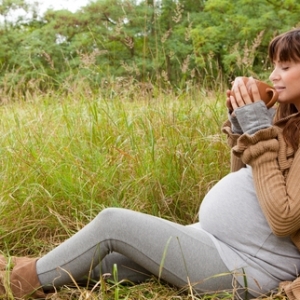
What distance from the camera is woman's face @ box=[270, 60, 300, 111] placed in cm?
189

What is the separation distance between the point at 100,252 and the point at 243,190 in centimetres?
55

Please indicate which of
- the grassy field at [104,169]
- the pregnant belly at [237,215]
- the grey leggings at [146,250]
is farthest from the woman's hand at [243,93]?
the grassy field at [104,169]

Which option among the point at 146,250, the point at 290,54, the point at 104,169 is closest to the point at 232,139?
the point at 290,54

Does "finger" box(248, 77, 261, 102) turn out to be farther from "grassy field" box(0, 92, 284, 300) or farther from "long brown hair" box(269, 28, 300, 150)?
"grassy field" box(0, 92, 284, 300)

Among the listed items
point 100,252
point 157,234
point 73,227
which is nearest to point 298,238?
point 157,234

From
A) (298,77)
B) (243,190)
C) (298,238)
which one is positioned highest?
(298,77)

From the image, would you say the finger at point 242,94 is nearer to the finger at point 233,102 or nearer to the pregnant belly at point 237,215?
the finger at point 233,102

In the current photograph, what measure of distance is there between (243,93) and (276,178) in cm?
33

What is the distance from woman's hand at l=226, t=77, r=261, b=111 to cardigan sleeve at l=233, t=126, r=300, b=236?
135mm

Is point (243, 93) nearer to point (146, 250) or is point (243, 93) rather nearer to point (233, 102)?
point (233, 102)

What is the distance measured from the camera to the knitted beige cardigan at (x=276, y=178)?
5.66ft

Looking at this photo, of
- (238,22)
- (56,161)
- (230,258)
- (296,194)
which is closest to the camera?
(296,194)

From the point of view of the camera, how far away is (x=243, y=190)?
1897 millimetres

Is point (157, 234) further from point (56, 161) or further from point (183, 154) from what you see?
point (56, 161)
